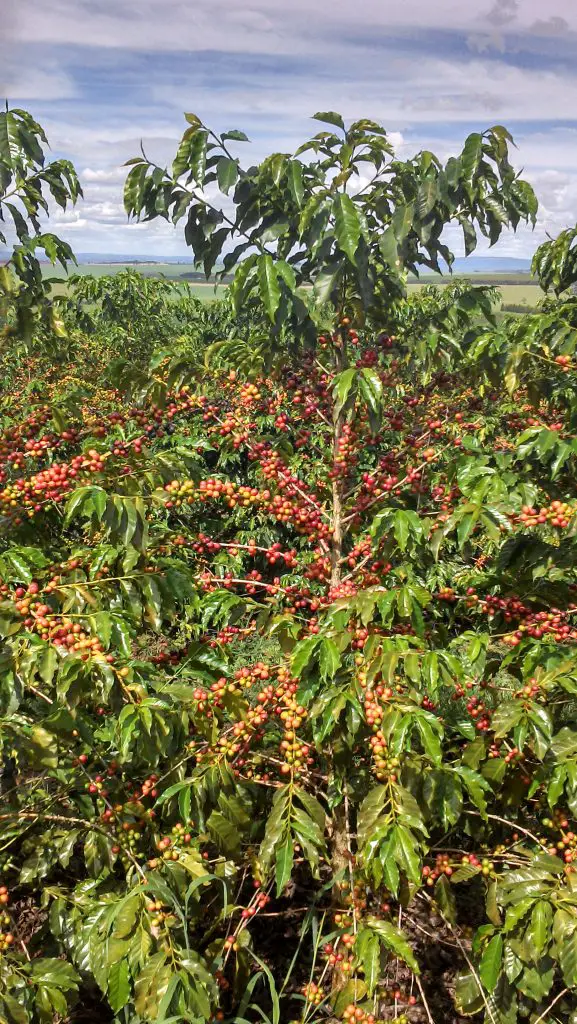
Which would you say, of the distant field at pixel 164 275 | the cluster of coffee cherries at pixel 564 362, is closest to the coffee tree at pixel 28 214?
the distant field at pixel 164 275

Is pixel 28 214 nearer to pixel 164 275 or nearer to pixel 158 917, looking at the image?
pixel 158 917

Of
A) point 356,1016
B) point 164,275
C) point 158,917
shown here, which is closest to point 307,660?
point 158,917

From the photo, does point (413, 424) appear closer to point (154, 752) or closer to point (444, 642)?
point (444, 642)

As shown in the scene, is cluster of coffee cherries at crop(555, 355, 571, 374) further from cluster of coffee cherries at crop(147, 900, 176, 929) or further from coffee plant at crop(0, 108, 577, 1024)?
cluster of coffee cherries at crop(147, 900, 176, 929)

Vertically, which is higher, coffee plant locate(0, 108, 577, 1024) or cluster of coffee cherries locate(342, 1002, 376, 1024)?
coffee plant locate(0, 108, 577, 1024)

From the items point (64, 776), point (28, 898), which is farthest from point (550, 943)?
point (28, 898)

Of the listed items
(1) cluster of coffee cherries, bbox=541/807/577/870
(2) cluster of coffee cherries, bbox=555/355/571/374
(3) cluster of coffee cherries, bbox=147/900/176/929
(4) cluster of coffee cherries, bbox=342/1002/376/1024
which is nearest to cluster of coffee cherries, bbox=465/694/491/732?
(1) cluster of coffee cherries, bbox=541/807/577/870

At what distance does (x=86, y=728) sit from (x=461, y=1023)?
2.55m

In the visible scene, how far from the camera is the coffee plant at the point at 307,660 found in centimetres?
255

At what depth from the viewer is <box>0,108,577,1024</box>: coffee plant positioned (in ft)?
8.37

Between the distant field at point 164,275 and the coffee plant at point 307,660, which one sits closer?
the coffee plant at point 307,660

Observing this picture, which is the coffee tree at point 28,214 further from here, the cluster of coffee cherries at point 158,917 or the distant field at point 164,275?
the cluster of coffee cherries at point 158,917

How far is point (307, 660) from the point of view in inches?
99.7

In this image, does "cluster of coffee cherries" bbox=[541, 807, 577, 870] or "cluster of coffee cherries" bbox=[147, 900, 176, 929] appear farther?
"cluster of coffee cherries" bbox=[541, 807, 577, 870]
